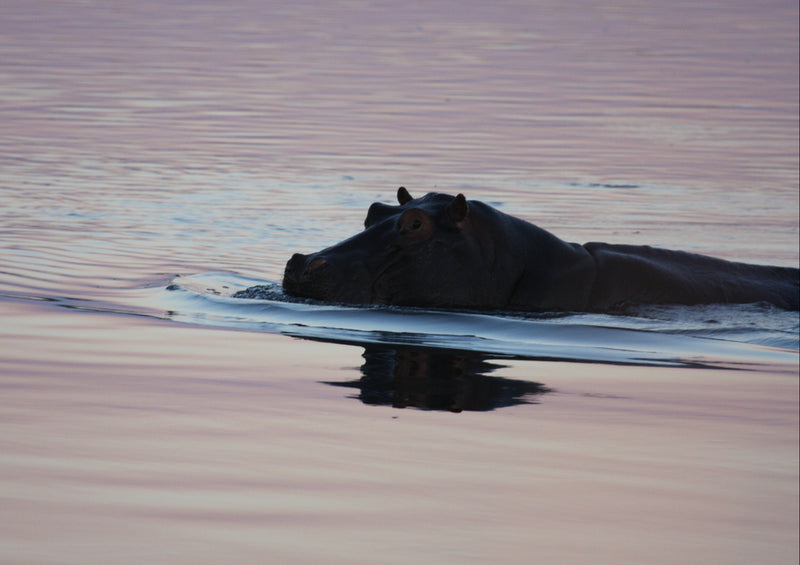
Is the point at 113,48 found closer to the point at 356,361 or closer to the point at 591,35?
the point at 591,35

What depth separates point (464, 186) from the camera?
19.5 m

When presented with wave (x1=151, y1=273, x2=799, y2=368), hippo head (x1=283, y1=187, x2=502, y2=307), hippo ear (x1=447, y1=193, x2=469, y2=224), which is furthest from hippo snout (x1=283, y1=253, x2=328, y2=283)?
hippo ear (x1=447, y1=193, x2=469, y2=224)

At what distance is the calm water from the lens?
18.3 feet

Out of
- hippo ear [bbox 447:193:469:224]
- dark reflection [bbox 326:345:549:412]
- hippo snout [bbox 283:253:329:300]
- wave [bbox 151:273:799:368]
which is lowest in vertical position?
dark reflection [bbox 326:345:549:412]

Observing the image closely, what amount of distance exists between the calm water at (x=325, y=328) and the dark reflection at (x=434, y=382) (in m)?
0.03

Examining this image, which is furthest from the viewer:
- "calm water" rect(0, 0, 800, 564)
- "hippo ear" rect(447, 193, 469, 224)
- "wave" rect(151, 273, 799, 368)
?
"hippo ear" rect(447, 193, 469, 224)

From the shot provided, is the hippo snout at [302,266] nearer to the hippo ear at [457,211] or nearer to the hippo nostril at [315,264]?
the hippo nostril at [315,264]

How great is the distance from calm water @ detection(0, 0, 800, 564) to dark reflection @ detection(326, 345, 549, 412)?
3 cm

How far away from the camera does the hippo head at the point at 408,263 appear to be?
9.59 meters

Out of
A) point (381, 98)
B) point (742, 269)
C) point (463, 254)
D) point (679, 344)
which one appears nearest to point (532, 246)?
point (463, 254)

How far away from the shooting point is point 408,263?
9.70 metres

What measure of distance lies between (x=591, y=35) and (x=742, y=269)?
4807cm

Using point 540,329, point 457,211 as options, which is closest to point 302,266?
Result: point 457,211

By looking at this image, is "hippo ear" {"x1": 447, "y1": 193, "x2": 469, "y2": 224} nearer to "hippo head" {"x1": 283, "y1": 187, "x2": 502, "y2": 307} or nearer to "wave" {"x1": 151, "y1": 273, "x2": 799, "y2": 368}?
"hippo head" {"x1": 283, "y1": 187, "x2": 502, "y2": 307}
